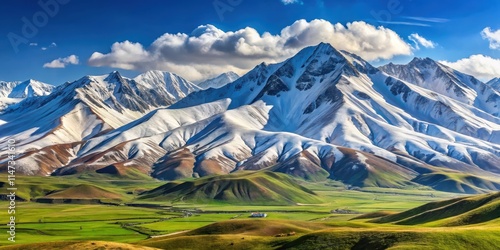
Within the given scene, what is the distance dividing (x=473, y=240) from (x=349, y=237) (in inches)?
894

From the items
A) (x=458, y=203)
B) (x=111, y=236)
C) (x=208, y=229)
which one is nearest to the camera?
(x=208, y=229)

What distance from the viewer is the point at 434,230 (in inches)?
4050

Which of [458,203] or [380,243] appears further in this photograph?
[458,203]

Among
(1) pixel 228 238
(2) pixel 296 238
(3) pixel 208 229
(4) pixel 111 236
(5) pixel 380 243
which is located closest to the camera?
(5) pixel 380 243

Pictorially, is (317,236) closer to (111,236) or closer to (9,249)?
(9,249)

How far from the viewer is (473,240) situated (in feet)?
310

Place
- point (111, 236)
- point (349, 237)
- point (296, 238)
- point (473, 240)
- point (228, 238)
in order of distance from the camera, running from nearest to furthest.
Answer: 1. point (473, 240)
2. point (349, 237)
3. point (296, 238)
4. point (228, 238)
5. point (111, 236)

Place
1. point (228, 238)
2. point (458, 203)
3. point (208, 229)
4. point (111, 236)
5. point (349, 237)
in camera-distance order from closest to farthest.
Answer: point (349, 237) → point (228, 238) → point (208, 229) → point (458, 203) → point (111, 236)

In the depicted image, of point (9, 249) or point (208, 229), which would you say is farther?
point (208, 229)

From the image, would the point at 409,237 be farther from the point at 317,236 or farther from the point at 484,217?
the point at 484,217

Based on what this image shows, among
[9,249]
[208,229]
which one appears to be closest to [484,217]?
[208,229]

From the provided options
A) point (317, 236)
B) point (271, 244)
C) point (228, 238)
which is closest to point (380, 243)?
point (317, 236)

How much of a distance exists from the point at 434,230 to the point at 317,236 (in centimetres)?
2229

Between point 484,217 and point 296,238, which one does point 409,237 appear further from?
point 484,217
